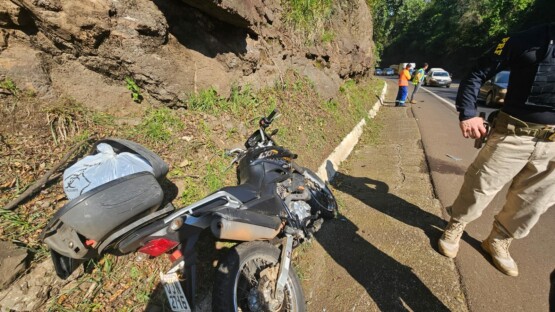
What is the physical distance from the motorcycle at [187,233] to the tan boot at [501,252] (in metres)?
2.02

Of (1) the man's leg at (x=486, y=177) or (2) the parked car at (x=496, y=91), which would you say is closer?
(1) the man's leg at (x=486, y=177)

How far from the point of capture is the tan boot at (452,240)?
273 centimetres

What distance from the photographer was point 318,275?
105 inches

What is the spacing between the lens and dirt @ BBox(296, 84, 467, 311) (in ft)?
7.74

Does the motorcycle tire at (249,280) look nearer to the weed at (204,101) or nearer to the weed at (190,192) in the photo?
the weed at (190,192)

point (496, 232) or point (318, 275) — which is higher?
point (496, 232)

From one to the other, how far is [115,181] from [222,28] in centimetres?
362

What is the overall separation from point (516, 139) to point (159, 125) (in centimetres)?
375

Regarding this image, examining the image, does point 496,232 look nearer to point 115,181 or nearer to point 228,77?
point 115,181

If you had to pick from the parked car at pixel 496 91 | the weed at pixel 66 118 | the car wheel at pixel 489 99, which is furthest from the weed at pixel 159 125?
the car wheel at pixel 489 99

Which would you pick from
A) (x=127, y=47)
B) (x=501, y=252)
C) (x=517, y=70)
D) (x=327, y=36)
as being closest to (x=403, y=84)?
(x=327, y=36)

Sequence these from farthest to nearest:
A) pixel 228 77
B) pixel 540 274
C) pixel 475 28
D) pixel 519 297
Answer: pixel 475 28
pixel 228 77
pixel 540 274
pixel 519 297

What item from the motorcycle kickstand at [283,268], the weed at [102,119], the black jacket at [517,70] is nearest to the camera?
the motorcycle kickstand at [283,268]

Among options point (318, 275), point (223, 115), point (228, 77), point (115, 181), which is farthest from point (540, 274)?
Answer: point (228, 77)
